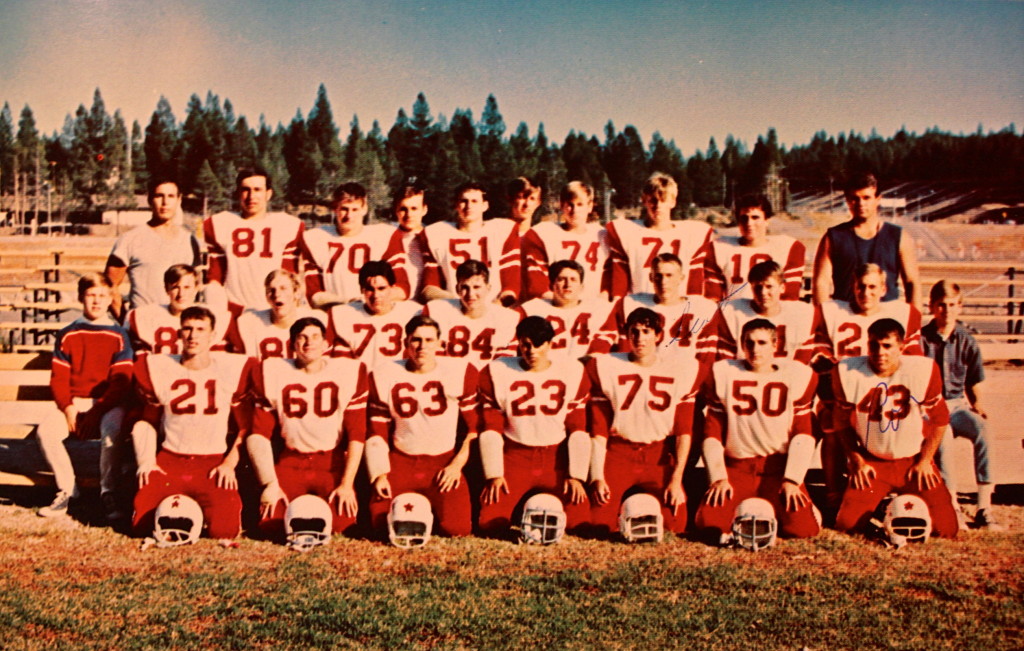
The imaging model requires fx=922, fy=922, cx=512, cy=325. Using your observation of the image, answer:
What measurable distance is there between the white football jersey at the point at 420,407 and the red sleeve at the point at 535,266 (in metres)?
0.83

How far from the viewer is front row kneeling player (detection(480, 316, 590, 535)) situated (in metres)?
4.16

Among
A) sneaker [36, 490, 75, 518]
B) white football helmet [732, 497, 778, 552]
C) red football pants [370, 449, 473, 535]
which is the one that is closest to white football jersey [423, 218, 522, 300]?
red football pants [370, 449, 473, 535]

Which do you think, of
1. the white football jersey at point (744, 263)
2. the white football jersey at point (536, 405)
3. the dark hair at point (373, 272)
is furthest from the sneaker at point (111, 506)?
the white football jersey at point (744, 263)

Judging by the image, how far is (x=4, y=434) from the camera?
4875mm

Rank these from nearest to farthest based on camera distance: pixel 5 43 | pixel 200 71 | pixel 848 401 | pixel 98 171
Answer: pixel 848 401 → pixel 5 43 → pixel 200 71 → pixel 98 171

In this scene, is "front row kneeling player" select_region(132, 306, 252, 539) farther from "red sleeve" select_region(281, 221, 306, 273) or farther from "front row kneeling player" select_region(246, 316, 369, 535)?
"red sleeve" select_region(281, 221, 306, 273)

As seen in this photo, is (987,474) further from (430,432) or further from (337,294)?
(337,294)

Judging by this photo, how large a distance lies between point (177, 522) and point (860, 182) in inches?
142

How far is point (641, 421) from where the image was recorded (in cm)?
423

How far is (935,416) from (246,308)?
11.2 feet

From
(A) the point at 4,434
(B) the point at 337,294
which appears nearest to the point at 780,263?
(B) the point at 337,294

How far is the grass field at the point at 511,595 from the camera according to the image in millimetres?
3166

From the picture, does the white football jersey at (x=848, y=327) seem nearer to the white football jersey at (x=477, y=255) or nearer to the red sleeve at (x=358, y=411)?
the white football jersey at (x=477, y=255)

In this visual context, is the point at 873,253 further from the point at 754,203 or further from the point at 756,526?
the point at 756,526
